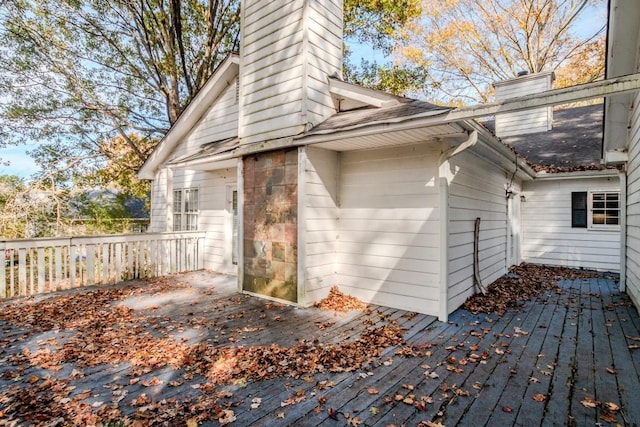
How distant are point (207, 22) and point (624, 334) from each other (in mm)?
15049

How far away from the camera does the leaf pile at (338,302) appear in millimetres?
4984

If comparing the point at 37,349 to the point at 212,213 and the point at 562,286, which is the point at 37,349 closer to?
the point at 212,213

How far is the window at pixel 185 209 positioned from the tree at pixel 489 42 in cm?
1202

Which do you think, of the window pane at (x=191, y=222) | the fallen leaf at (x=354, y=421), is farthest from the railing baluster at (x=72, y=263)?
the fallen leaf at (x=354, y=421)

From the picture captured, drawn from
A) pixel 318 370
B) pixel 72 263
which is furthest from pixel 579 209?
pixel 72 263

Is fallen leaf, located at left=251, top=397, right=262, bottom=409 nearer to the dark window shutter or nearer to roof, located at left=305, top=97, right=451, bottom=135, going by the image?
roof, located at left=305, top=97, right=451, bottom=135

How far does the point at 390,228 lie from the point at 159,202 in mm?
7784

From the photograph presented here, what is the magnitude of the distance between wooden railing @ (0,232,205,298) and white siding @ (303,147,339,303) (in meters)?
4.24

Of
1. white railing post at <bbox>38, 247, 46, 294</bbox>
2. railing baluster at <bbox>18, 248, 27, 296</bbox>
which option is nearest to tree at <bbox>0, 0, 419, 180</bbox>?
white railing post at <bbox>38, 247, 46, 294</bbox>

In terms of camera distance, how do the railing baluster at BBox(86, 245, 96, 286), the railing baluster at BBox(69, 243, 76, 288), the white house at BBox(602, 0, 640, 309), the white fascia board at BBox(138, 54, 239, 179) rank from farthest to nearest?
the white fascia board at BBox(138, 54, 239, 179), the railing baluster at BBox(86, 245, 96, 286), the railing baluster at BBox(69, 243, 76, 288), the white house at BBox(602, 0, 640, 309)

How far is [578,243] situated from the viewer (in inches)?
332

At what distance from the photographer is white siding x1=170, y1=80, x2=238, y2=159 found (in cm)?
789

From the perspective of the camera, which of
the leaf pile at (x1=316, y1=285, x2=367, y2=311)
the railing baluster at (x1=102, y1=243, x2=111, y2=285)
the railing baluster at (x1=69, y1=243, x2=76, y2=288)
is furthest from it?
the railing baluster at (x1=102, y1=243, x2=111, y2=285)

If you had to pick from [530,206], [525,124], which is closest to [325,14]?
[530,206]
